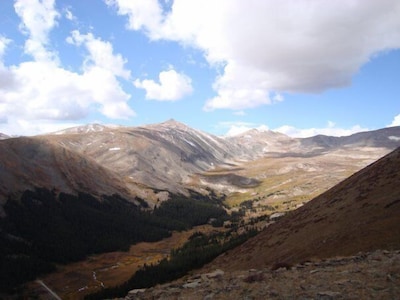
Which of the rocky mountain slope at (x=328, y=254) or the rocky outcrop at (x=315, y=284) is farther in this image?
the rocky mountain slope at (x=328, y=254)

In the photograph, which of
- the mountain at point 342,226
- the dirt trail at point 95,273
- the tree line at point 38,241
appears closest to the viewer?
the mountain at point 342,226

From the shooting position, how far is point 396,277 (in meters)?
23.9

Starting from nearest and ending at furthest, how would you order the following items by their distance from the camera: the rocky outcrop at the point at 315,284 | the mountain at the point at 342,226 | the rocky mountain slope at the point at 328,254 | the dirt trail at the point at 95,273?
the rocky outcrop at the point at 315,284
the rocky mountain slope at the point at 328,254
the mountain at the point at 342,226
the dirt trail at the point at 95,273

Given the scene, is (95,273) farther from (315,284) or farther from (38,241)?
(315,284)

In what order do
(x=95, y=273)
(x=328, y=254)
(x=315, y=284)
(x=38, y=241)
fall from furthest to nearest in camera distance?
(x=38, y=241), (x=95, y=273), (x=328, y=254), (x=315, y=284)

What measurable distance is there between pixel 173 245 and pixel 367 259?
174m

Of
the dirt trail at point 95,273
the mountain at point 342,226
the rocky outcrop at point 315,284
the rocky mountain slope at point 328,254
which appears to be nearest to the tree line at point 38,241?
the dirt trail at point 95,273

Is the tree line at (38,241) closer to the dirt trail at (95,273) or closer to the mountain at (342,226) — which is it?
the dirt trail at (95,273)

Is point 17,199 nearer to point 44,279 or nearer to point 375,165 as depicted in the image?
point 44,279

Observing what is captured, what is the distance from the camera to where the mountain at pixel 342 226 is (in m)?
45.3

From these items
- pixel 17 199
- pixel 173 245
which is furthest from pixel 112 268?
pixel 17 199

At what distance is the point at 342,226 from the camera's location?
5841 cm

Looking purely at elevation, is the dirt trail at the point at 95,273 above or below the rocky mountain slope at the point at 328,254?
below

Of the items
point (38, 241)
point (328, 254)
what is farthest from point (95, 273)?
point (328, 254)
